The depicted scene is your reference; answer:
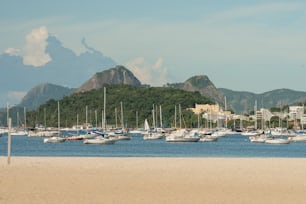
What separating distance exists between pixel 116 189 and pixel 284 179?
32.4ft

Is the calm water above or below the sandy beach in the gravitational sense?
below

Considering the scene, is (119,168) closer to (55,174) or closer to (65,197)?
(55,174)

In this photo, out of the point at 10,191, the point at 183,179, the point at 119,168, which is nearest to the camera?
the point at 10,191

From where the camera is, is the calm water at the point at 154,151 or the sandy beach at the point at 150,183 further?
the calm water at the point at 154,151

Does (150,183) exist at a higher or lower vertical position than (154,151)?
higher

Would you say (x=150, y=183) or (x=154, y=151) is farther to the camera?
(x=154, y=151)

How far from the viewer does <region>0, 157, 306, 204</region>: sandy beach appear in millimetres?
30625

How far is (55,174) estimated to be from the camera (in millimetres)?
40281

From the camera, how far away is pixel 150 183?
3628cm

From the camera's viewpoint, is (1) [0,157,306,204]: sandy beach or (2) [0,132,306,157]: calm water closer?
(1) [0,157,306,204]: sandy beach

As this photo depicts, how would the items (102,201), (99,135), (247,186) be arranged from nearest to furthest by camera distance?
(102,201)
(247,186)
(99,135)

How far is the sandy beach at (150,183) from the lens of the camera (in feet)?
100

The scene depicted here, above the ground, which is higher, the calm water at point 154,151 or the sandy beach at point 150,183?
the sandy beach at point 150,183

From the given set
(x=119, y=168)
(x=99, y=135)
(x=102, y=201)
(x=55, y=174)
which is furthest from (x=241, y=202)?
(x=99, y=135)
